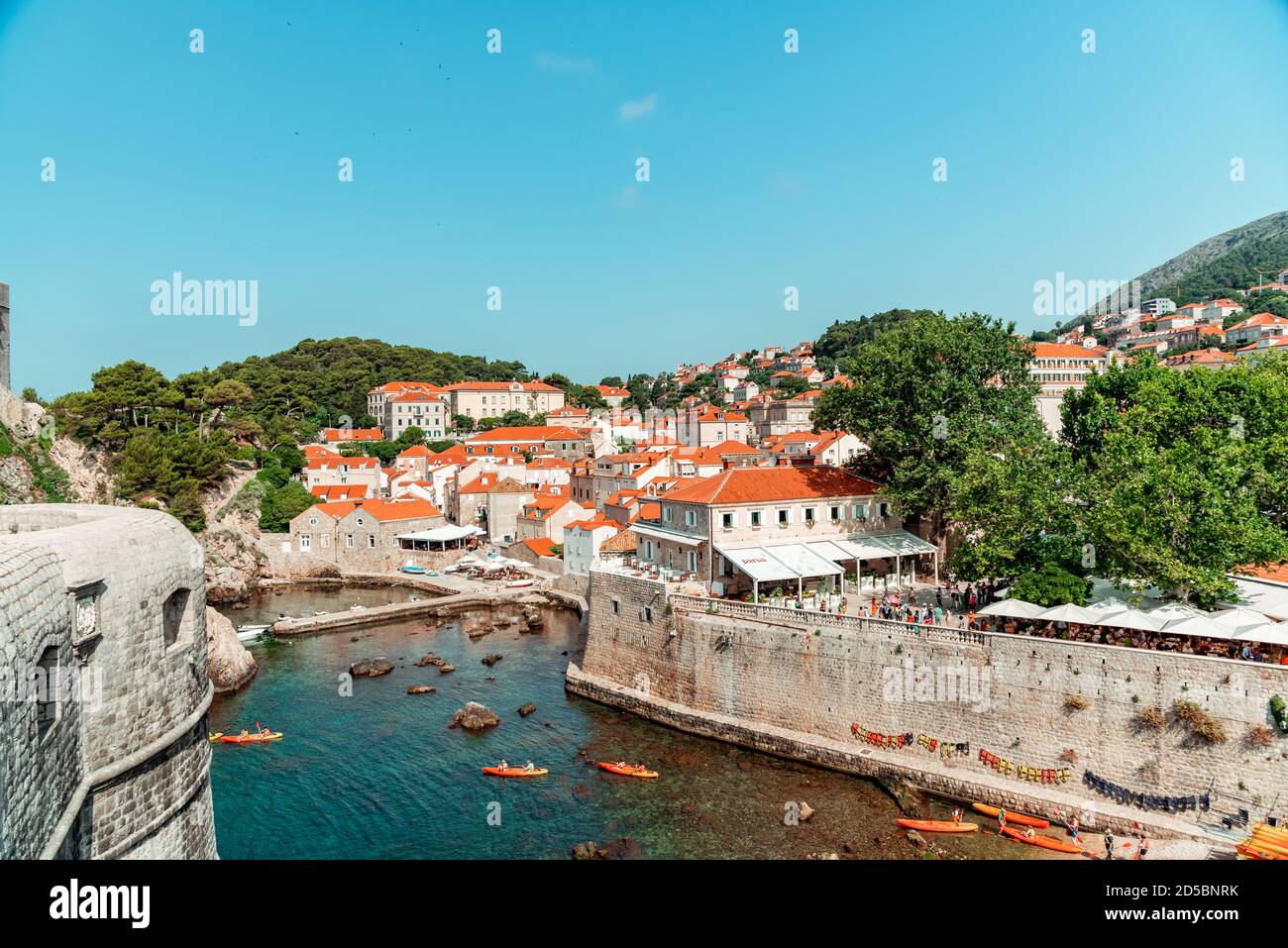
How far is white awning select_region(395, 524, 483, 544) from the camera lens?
149 ft

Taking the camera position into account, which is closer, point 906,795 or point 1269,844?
point 1269,844

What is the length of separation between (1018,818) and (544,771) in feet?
33.6

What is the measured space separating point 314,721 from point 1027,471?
2068 cm

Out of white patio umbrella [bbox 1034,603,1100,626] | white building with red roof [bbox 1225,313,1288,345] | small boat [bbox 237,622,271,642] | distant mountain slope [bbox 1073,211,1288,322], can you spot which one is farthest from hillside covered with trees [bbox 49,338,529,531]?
distant mountain slope [bbox 1073,211,1288,322]

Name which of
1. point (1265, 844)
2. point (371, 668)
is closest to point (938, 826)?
point (1265, 844)

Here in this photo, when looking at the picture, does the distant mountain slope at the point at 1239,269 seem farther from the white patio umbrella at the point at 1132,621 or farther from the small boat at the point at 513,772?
the small boat at the point at 513,772

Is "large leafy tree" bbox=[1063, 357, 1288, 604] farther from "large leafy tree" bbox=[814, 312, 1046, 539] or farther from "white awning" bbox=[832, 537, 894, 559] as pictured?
"white awning" bbox=[832, 537, 894, 559]

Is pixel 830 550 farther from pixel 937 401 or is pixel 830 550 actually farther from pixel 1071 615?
pixel 1071 615

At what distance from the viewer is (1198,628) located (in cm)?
1508

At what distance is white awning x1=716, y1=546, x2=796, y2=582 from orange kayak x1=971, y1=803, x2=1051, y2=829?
8.05 metres

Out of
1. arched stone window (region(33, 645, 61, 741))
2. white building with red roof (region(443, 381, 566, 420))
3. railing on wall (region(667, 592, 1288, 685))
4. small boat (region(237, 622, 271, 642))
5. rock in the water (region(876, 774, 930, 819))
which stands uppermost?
white building with red roof (region(443, 381, 566, 420))

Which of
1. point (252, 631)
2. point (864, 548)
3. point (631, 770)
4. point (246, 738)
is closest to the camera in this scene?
point (631, 770)

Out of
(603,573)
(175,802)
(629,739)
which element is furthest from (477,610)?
(175,802)
